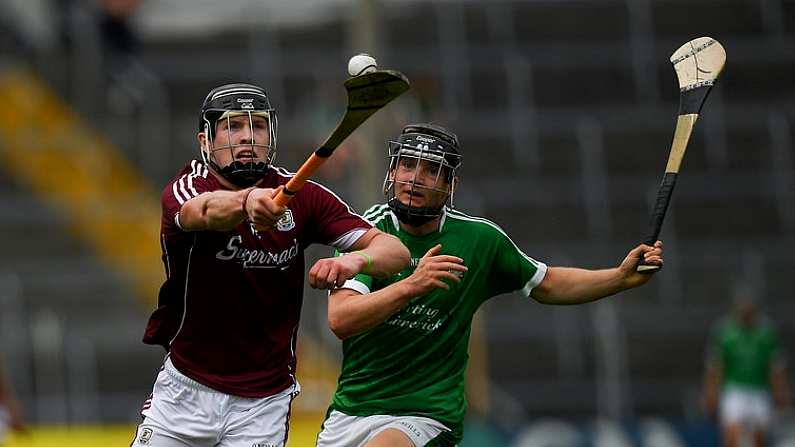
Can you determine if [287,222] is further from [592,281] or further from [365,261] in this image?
[592,281]

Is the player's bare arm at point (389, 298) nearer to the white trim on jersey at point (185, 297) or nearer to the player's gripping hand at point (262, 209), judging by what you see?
the white trim on jersey at point (185, 297)

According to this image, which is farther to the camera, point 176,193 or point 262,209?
point 176,193

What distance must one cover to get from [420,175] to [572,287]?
0.85 m

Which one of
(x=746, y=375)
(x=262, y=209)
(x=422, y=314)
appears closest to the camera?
(x=262, y=209)

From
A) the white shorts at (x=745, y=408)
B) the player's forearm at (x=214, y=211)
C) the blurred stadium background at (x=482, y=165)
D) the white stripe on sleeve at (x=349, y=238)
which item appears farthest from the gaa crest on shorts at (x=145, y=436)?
the white shorts at (x=745, y=408)

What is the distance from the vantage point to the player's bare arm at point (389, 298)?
18.5 feet

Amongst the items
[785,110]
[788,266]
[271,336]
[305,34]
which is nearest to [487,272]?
[271,336]

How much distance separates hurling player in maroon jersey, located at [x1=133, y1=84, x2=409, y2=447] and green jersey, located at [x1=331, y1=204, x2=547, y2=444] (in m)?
0.33

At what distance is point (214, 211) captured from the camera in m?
5.36

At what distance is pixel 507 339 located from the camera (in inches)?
603

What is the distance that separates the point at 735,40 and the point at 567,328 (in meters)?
5.46

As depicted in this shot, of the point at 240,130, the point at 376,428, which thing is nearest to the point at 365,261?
the point at 240,130

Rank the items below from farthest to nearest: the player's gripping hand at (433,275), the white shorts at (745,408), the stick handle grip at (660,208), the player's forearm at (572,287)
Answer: the white shorts at (745,408), the player's forearm at (572,287), the stick handle grip at (660,208), the player's gripping hand at (433,275)

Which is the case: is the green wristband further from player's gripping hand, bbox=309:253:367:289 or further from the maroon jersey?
the maroon jersey
